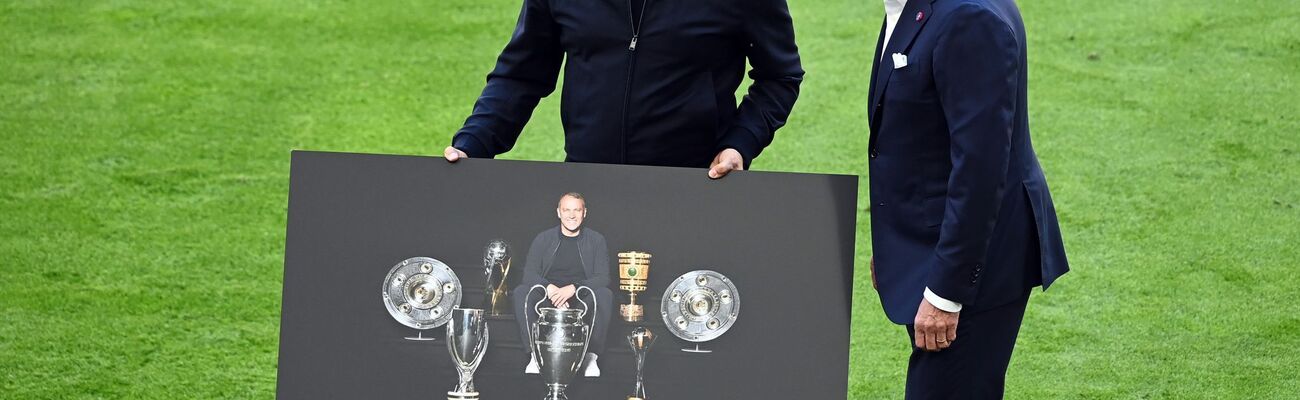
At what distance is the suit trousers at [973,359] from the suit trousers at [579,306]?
478mm

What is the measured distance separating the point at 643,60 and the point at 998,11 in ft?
2.30

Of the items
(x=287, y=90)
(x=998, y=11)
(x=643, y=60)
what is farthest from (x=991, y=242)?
(x=287, y=90)

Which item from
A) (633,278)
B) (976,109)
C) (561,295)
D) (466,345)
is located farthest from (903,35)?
(466,345)

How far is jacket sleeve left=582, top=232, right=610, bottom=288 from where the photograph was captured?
235 cm

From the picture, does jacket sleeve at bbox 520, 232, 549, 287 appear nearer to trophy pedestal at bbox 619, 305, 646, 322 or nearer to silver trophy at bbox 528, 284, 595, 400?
silver trophy at bbox 528, 284, 595, 400

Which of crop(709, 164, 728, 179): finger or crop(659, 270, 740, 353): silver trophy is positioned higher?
crop(709, 164, 728, 179): finger

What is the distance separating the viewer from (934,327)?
2268mm

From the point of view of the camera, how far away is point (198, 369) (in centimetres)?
379

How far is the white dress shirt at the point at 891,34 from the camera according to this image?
2.23 metres

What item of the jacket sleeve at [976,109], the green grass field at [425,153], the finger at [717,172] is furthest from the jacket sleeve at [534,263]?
the green grass field at [425,153]

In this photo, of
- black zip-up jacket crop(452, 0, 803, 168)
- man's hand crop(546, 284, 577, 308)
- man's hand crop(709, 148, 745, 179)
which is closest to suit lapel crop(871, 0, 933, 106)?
man's hand crop(709, 148, 745, 179)

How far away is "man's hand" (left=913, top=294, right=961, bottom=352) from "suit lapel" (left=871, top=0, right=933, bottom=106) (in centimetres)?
32

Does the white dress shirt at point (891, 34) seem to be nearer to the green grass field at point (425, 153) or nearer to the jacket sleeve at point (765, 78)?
the jacket sleeve at point (765, 78)

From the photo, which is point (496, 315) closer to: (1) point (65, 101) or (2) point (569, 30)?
(2) point (569, 30)
